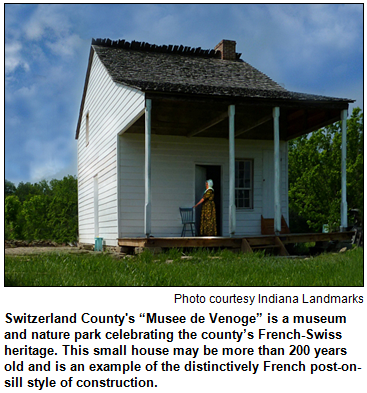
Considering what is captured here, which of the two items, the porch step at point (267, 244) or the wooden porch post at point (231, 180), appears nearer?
the porch step at point (267, 244)

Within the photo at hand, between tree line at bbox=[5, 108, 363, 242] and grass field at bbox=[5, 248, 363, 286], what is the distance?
38.5 ft

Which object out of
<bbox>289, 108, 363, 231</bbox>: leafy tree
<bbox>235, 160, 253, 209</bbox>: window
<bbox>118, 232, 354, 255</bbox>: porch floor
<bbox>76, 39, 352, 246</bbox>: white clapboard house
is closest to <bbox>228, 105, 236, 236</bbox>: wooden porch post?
<bbox>118, 232, 354, 255</bbox>: porch floor

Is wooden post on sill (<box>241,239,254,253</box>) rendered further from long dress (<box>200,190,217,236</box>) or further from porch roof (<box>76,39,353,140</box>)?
porch roof (<box>76,39,353,140</box>)

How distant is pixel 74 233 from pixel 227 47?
15.7 meters

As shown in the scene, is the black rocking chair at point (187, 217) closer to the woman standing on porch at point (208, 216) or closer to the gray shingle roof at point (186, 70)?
the woman standing on porch at point (208, 216)

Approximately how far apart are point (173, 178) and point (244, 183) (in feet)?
7.89

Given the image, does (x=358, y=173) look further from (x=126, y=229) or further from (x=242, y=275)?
(x=242, y=275)

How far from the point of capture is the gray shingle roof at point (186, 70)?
11916 millimetres

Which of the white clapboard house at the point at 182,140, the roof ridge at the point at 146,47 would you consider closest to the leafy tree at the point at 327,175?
the white clapboard house at the point at 182,140

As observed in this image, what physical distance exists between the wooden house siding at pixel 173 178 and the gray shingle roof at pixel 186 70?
5.72 ft

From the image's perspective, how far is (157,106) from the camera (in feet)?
39.4

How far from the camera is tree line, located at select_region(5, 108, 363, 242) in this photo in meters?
20.1

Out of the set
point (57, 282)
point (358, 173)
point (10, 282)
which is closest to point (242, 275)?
point (57, 282)

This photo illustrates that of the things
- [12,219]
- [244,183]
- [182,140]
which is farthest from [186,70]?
[12,219]
